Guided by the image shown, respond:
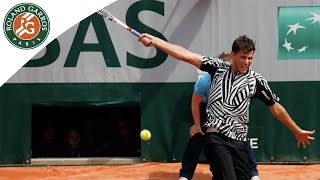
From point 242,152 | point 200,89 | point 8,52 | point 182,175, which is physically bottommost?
point 182,175

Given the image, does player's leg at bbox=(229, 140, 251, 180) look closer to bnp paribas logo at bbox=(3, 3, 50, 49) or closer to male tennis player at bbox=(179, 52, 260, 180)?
male tennis player at bbox=(179, 52, 260, 180)

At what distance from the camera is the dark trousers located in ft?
13.2

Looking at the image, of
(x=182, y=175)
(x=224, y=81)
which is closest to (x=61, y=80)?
(x=182, y=175)

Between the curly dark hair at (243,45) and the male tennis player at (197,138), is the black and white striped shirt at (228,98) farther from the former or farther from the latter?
the male tennis player at (197,138)

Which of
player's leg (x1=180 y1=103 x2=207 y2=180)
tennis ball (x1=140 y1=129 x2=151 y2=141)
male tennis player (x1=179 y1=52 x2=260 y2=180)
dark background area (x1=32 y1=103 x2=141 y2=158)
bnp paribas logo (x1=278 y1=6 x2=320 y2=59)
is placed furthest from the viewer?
dark background area (x1=32 y1=103 x2=141 y2=158)

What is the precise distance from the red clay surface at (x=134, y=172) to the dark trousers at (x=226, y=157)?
7.65 feet

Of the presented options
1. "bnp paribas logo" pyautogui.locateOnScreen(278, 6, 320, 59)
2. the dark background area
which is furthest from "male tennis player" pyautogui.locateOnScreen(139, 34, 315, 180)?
the dark background area

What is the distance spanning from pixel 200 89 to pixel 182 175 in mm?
887

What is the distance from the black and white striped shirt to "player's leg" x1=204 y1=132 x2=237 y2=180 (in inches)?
2.7

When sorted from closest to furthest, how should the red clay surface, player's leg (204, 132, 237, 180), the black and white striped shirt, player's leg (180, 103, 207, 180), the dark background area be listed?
1. player's leg (204, 132, 237, 180)
2. the black and white striped shirt
3. player's leg (180, 103, 207, 180)
4. the red clay surface
5. the dark background area

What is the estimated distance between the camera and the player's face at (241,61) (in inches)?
160

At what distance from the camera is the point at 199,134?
5879mm

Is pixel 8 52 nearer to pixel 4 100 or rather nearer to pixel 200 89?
pixel 4 100

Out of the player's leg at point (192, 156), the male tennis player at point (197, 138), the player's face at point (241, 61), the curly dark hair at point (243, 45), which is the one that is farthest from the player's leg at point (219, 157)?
the player's leg at point (192, 156)
